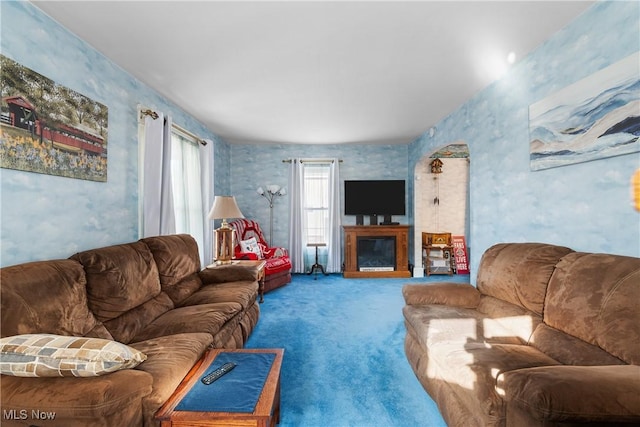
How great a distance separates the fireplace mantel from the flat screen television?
375mm

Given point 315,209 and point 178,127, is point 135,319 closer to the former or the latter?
point 178,127

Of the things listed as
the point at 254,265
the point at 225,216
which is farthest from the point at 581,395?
the point at 225,216

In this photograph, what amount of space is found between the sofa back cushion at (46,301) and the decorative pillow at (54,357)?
0.14m

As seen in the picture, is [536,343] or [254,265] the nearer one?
[536,343]

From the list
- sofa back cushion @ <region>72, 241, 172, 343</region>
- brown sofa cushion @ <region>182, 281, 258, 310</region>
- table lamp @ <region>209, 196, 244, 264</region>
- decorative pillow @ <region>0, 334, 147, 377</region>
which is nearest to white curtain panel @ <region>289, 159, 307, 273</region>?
table lamp @ <region>209, 196, 244, 264</region>

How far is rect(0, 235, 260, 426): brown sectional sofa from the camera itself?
1.07m

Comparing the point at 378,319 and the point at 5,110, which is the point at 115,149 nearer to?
the point at 5,110

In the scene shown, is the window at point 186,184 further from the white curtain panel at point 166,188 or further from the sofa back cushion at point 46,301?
the sofa back cushion at point 46,301

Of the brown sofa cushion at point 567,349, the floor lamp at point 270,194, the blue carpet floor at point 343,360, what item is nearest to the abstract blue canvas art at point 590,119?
the brown sofa cushion at point 567,349

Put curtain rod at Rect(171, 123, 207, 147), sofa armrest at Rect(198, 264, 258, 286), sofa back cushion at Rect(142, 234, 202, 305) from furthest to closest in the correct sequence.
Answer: curtain rod at Rect(171, 123, 207, 147) < sofa armrest at Rect(198, 264, 258, 286) < sofa back cushion at Rect(142, 234, 202, 305)

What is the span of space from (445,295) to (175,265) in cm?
242

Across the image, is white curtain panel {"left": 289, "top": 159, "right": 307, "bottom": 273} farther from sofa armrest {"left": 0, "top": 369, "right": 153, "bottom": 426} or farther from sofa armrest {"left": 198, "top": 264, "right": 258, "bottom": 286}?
sofa armrest {"left": 0, "top": 369, "right": 153, "bottom": 426}

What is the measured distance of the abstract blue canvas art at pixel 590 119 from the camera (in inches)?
61.9

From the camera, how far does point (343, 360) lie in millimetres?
2344
